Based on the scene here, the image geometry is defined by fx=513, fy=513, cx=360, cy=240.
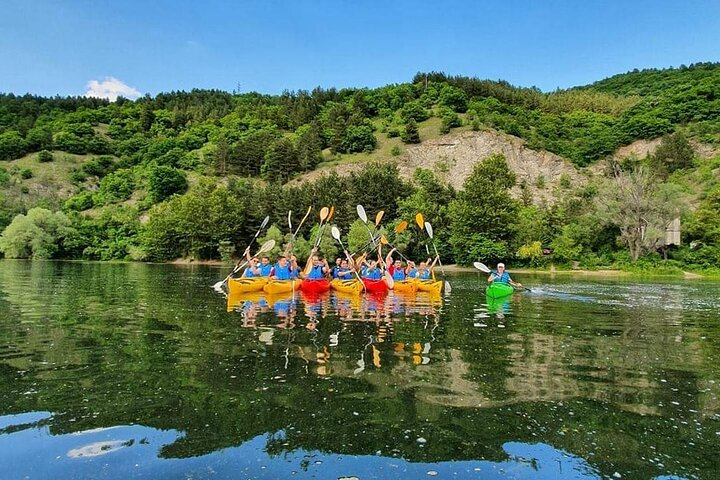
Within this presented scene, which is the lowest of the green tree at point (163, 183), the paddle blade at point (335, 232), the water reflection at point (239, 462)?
the water reflection at point (239, 462)

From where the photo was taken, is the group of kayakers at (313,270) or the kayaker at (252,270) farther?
the kayaker at (252,270)

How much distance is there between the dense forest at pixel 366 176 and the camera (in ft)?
198

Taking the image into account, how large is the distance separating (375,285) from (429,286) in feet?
9.08

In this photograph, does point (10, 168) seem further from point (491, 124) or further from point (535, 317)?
point (535, 317)

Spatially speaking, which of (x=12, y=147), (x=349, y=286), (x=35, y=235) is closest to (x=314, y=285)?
(x=349, y=286)

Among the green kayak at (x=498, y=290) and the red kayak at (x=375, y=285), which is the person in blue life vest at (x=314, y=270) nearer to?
the red kayak at (x=375, y=285)

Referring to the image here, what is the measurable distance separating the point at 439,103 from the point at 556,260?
215ft

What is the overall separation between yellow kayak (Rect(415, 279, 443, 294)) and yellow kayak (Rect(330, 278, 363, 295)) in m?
3.08

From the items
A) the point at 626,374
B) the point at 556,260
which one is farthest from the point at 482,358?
the point at 556,260

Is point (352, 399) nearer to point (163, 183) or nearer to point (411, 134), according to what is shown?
point (411, 134)

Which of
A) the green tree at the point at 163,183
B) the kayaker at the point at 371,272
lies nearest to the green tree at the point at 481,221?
the kayaker at the point at 371,272

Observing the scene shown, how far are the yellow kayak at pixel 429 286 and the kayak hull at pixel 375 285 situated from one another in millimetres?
1746

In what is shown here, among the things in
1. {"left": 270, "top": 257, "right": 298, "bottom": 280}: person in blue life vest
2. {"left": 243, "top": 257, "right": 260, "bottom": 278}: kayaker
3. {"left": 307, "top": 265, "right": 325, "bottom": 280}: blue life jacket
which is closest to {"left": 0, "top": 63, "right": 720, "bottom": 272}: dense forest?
{"left": 307, "top": 265, "right": 325, "bottom": 280}: blue life jacket

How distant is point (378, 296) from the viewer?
2494 cm
